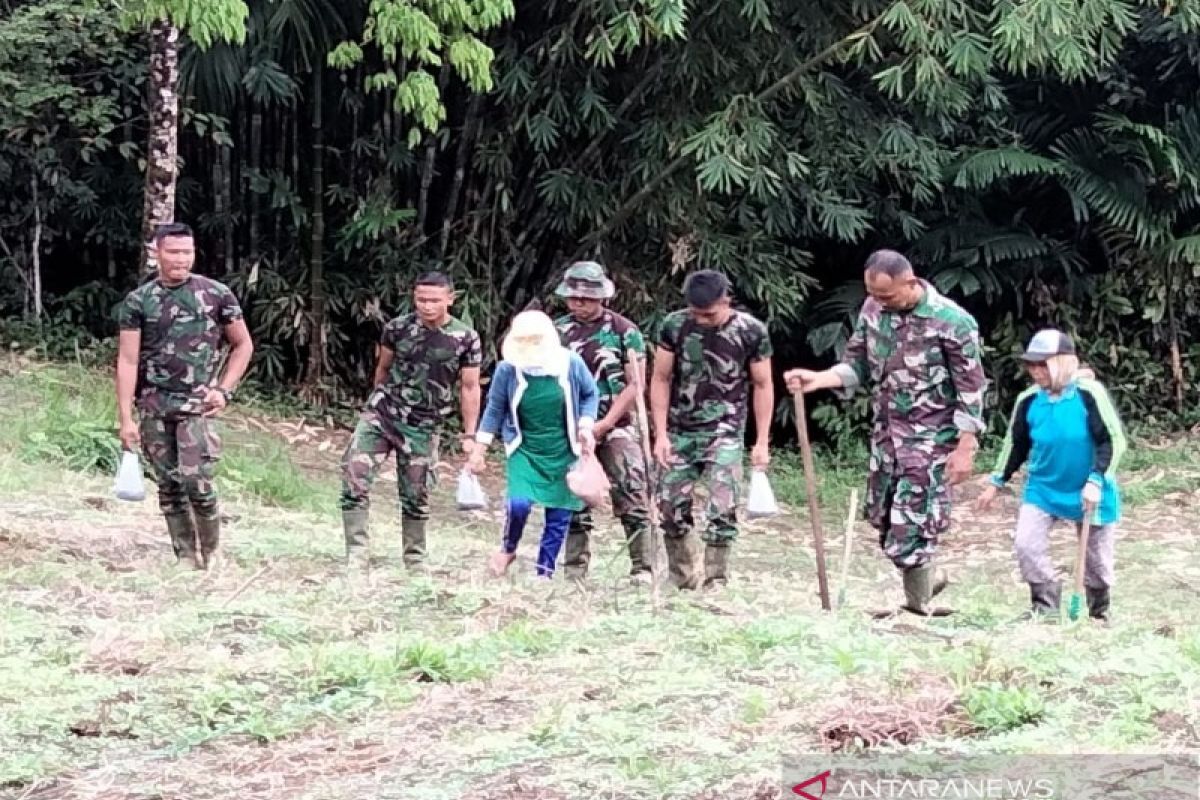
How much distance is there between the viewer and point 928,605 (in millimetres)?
6125

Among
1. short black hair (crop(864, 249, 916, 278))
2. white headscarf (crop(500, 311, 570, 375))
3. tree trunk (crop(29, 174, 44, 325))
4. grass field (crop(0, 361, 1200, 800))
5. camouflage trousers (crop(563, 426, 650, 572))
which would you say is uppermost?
tree trunk (crop(29, 174, 44, 325))

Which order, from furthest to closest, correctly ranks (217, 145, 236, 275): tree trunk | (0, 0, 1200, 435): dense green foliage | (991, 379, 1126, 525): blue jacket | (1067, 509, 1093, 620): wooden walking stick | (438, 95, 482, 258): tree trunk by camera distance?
1. (217, 145, 236, 275): tree trunk
2. (438, 95, 482, 258): tree trunk
3. (0, 0, 1200, 435): dense green foliage
4. (991, 379, 1126, 525): blue jacket
5. (1067, 509, 1093, 620): wooden walking stick

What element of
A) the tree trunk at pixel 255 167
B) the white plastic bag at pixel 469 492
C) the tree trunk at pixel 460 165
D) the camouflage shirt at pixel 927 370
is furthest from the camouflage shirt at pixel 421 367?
the tree trunk at pixel 255 167

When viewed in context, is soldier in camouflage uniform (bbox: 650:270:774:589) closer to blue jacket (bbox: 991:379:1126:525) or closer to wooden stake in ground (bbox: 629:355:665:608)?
wooden stake in ground (bbox: 629:355:665:608)

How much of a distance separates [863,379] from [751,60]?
19.8ft

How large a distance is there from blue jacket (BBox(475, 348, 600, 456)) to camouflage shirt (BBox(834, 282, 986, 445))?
1227 mm

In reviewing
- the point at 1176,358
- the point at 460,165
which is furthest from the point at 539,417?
the point at 1176,358

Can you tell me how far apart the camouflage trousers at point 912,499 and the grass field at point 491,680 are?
0.32 meters

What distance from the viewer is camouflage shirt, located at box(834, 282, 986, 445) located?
19.1ft

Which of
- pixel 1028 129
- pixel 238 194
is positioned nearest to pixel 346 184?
pixel 238 194

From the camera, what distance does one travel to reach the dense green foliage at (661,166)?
11367 mm

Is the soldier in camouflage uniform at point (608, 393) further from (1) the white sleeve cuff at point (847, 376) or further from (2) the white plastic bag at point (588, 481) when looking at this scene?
(1) the white sleeve cuff at point (847, 376)

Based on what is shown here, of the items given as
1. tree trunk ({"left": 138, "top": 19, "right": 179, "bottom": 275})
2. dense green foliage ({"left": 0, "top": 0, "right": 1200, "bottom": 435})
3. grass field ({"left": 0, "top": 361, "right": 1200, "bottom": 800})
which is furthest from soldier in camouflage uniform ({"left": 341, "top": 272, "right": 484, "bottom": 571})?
tree trunk ({"left": 138, "top": 19, "right": 179, "bottom": 275})

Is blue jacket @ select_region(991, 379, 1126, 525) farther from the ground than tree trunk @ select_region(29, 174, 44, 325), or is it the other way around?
tree trunk @ select_region(29, 174, 44, 325)
